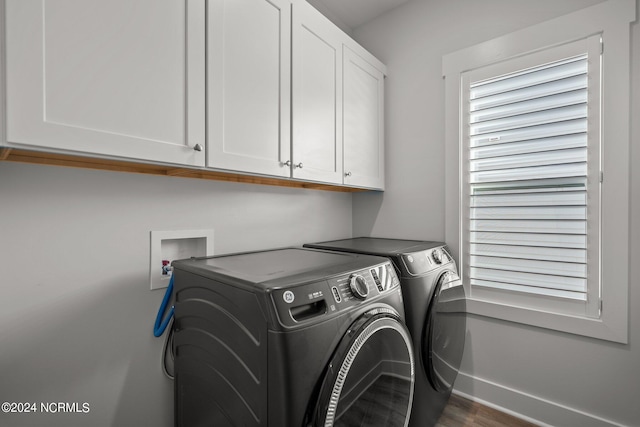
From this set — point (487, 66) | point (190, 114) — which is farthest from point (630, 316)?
point (190, 114)

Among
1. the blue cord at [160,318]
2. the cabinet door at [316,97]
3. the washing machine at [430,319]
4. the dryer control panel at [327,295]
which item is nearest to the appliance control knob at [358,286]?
the dryer control panel at [327,295]

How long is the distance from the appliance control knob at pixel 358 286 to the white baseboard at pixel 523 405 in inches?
55.2

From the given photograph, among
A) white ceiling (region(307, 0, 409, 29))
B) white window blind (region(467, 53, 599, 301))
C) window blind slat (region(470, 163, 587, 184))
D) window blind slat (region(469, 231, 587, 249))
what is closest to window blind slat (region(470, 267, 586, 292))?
white window blind (region(467, 53, 599, 301))

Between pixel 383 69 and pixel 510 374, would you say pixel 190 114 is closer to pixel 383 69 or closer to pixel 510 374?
pixel 383 69

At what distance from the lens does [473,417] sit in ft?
5.73

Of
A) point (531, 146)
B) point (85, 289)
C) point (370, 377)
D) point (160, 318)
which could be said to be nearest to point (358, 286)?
point (370, 377)

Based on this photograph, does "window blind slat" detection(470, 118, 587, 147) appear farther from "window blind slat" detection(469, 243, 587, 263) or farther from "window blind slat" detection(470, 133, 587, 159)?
"window blind slat" detection(469, 243, 587, 263)

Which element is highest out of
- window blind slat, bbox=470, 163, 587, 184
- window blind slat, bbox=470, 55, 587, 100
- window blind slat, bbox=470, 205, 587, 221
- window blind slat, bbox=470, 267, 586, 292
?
window blind slat, bbox=470, 55, 587, 100

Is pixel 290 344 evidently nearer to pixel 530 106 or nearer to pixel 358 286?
pixel 358 286

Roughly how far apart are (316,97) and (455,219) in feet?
3.80

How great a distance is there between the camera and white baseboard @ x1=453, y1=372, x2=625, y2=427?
Answer: 158 centimetres

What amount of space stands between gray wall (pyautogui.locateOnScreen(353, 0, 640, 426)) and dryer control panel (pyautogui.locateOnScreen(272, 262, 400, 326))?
108cm

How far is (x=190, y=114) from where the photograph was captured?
1.09 m

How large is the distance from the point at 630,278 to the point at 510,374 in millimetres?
819
